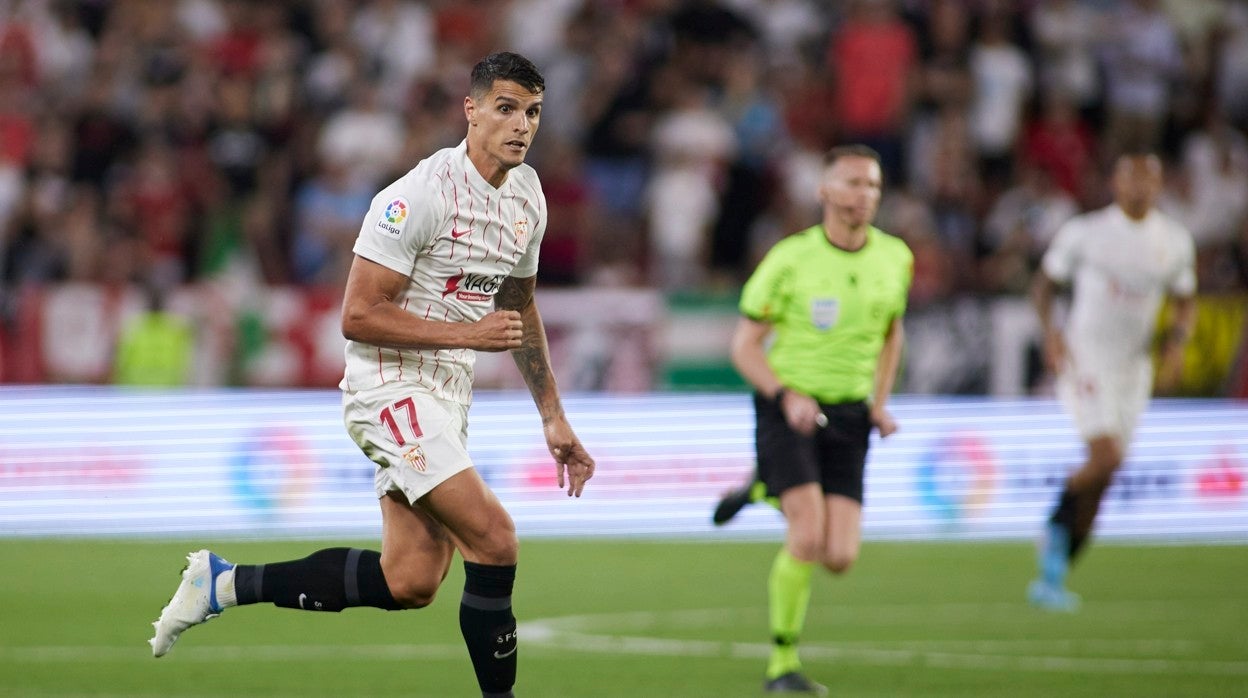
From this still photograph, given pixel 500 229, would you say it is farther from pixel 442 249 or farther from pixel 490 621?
pixel 490 621

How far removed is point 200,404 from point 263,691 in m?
6.72

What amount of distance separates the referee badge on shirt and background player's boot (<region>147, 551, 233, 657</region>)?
10.3ft

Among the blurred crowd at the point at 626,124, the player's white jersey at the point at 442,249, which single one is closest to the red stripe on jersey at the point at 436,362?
the player's white jersey at the point at 442,249

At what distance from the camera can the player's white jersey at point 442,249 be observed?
6117 millimetres

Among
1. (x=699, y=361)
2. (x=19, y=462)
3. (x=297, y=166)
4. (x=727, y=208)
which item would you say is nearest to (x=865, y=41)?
(x=727, y=208)

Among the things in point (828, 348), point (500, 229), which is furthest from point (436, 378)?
point (828, 348)

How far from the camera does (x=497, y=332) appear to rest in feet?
19.5

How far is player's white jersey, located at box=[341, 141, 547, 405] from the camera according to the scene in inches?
241

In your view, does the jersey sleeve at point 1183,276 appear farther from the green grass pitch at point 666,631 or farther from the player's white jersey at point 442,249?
the player's white jersey at point 442,249

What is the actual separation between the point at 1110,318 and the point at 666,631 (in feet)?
11.5

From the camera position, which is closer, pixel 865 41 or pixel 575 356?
pixel 575 356

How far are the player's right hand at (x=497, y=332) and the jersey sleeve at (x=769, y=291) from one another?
9.03 feet

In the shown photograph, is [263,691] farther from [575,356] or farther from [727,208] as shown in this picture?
[727,208]

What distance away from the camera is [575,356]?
1622 cm
